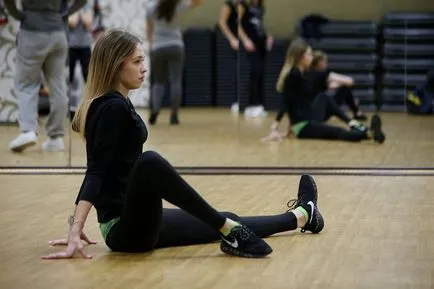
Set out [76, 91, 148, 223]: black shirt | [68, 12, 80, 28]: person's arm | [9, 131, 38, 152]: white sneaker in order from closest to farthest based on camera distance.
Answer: [76, 91, 148, 223]: black shirt < [9, 131, 38, 152]: white sneaker < [68, 12, 80, 28]: person's arm

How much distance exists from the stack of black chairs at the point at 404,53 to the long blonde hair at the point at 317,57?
0.50m

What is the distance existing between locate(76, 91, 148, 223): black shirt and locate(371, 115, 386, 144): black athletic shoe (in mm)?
4647

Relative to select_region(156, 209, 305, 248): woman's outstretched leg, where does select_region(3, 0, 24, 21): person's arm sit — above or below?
above

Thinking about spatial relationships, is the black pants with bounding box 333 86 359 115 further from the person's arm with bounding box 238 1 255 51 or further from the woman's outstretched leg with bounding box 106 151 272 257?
the woman's outstretched leg with bounding box 106 151 272 257

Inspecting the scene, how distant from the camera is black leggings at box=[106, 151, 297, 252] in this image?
12.6 ft

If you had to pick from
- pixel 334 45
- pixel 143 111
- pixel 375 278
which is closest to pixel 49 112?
pixel 143 111

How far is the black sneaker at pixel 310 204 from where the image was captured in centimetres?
447

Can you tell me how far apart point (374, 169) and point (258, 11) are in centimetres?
207

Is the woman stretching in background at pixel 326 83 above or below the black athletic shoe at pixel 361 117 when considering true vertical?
above

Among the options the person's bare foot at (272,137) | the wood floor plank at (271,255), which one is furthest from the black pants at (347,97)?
the wood floor plank at (271,255)

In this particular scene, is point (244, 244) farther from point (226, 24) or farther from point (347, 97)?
point (226, 24)

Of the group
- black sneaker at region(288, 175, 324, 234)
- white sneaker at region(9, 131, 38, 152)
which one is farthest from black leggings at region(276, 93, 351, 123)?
black sneaker at region(288, 175, 324, 234)

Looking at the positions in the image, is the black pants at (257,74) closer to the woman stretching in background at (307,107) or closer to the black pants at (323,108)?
the woman stretching in background at (307,107)

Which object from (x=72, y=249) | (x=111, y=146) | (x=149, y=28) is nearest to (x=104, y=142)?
(x=111, y=146)
